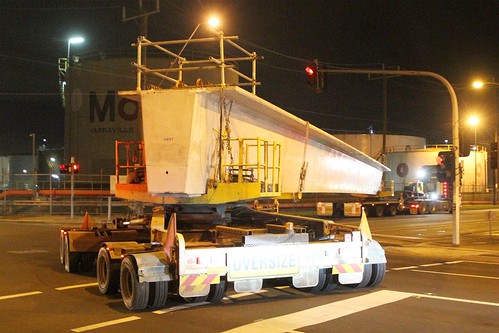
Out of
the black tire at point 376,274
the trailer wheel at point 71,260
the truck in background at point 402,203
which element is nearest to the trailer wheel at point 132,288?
the trailer wheel at point 71,260

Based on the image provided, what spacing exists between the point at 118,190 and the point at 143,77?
233 centimetres

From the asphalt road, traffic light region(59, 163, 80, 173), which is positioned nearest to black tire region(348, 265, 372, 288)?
the asphalt road

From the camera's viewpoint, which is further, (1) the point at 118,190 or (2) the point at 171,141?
(1) the point at 118,190

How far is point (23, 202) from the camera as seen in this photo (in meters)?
38.5

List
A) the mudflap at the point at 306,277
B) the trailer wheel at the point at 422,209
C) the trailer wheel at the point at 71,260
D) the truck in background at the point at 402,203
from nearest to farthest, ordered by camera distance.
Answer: the mudflap at the point at 306,277
the trailer wheel at the point at 71,260
the truck in background at the point at 402,203
the trailer wheel at the point at 422,209

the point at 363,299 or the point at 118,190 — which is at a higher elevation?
the point at 118,190

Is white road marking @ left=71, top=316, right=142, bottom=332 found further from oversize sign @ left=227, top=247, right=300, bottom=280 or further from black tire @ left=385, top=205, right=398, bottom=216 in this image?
black tire @ left=385, top=205, right=398, bottom=216

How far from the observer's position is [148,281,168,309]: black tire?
27.3 feet

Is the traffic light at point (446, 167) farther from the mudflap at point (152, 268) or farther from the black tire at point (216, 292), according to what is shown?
the mudflap at point (152, 268)

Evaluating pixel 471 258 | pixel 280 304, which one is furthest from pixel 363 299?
pixel 471 258

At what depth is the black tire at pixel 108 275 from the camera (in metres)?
9.58

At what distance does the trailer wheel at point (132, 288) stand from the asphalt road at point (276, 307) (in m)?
0.14

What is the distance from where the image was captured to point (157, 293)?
8.34 m

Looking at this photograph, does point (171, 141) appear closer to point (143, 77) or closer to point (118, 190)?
point (143, 77)
